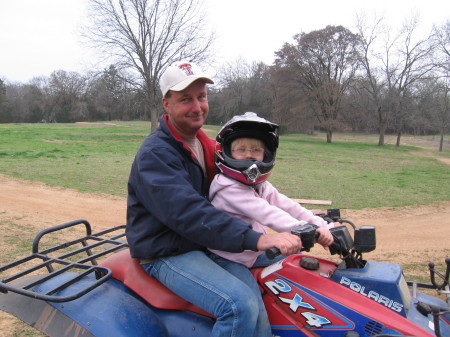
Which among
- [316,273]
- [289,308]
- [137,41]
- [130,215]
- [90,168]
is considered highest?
[137,41]

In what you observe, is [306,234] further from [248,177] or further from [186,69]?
[186,69]

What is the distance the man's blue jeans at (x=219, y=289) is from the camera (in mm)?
2275

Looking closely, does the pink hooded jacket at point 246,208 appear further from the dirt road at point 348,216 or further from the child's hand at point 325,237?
the dirt road at point 348,216

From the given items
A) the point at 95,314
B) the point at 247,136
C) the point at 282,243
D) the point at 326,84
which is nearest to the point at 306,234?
the point at 282,243

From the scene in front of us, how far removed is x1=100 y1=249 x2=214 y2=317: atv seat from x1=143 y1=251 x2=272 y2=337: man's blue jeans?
0.39 feet

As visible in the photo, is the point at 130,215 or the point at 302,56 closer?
the point at 130,215

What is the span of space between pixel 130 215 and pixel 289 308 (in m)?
1.22

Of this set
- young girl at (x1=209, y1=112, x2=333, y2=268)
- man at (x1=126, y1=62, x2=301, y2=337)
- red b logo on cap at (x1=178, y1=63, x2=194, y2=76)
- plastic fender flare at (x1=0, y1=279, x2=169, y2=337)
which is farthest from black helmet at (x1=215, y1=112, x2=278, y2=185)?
plastic fender flare at (x1=0, y1=279, x2=169, y2=337)

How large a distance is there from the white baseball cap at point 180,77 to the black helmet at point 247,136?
0.40 metres

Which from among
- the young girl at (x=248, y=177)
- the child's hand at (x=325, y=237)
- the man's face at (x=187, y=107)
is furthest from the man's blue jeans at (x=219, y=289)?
the man's face at (x=187, y=107)

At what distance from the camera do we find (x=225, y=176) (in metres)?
2.82

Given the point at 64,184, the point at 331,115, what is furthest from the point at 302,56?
the point at 64,184

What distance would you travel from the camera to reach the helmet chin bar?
8.74ft

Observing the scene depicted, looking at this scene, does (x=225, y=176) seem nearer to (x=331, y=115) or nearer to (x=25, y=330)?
(x=25, y=330)
